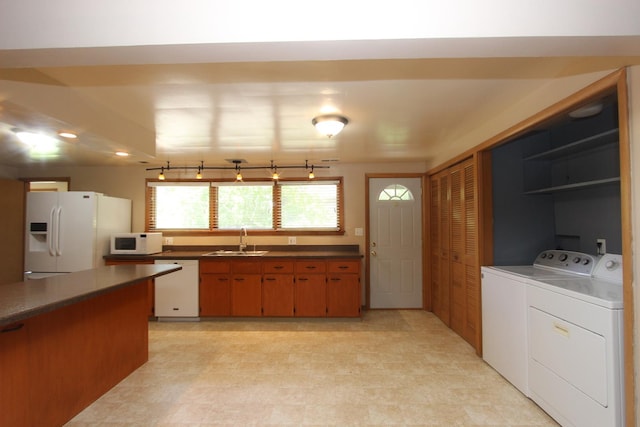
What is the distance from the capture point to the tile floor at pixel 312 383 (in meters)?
2.04

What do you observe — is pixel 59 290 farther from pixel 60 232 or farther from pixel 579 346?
pixel 579 346

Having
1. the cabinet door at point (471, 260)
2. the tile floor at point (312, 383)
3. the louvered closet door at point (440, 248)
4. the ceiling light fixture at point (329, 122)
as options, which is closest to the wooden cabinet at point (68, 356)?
the tile floor at point (312, 383)

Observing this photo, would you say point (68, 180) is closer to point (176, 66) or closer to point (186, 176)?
point (186, 176)

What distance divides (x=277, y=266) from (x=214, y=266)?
83 cm

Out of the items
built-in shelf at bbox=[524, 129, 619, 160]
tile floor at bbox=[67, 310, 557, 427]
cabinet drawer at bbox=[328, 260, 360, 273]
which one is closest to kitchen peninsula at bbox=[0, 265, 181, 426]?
tile floor at bbox=[67, 310, 557, 427]

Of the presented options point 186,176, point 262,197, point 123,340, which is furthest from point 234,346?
point 186,176

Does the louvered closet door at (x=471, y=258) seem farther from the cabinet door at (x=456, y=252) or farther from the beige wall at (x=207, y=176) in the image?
the beige wall at (x=207, y=176)

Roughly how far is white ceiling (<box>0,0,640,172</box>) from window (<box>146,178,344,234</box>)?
1372 mm

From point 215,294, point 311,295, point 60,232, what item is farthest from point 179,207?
point 311,295

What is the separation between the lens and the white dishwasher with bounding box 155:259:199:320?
13.0 feet

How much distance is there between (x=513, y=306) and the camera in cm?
236

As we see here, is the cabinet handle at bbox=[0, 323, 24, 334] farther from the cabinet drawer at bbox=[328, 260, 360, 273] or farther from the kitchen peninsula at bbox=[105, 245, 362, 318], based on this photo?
the cabinet drawer at bbox=[328, 260, 360, 273]

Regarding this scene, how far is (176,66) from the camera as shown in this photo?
1.71m

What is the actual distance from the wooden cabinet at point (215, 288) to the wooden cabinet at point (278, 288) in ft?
1.60
